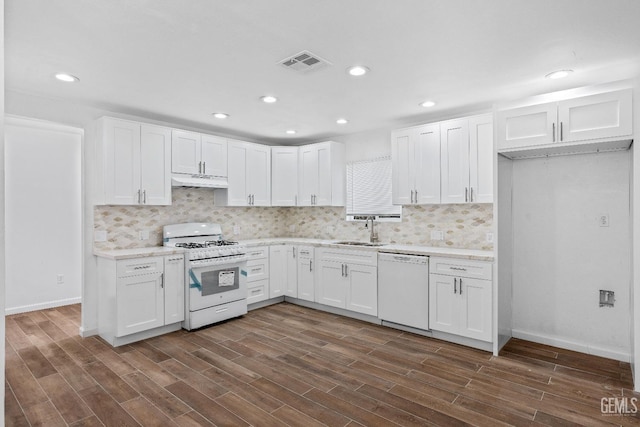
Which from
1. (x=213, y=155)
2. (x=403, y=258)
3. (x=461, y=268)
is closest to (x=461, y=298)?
(x=461, y=268)

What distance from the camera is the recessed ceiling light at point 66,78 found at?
3051mm

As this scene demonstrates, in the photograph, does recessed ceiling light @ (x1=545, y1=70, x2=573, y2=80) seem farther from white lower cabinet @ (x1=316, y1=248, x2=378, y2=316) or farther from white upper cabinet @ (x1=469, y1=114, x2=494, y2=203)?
white lower cabinet @ (x1=316, y1=248, x2=378, y2=316)

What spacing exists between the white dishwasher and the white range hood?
2.33 metres

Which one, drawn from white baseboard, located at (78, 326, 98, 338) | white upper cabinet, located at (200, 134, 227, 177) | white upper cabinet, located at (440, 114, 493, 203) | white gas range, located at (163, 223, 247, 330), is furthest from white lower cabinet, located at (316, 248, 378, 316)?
white baseboard, located at (78, 326, 98, 338)

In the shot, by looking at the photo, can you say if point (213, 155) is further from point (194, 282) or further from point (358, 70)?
point (358, 70)

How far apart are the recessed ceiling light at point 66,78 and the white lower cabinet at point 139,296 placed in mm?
1735

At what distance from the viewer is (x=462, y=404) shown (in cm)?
257

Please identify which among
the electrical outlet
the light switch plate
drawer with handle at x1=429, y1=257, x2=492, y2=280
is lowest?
drawer with handle at x1=429, y1=257, x2=492, y2=280

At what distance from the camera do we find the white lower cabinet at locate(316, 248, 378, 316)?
4371 millimetres

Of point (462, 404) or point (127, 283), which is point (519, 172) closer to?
point (462, 404)

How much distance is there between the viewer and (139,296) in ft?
12.5

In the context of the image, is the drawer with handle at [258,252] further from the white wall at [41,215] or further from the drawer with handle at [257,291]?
the white wall at [41,215]

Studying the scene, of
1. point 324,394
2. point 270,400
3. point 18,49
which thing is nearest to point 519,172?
point 324,394

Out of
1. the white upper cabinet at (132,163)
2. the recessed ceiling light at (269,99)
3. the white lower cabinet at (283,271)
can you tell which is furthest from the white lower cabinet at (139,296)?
the recessed ceiling light at (269,99)
